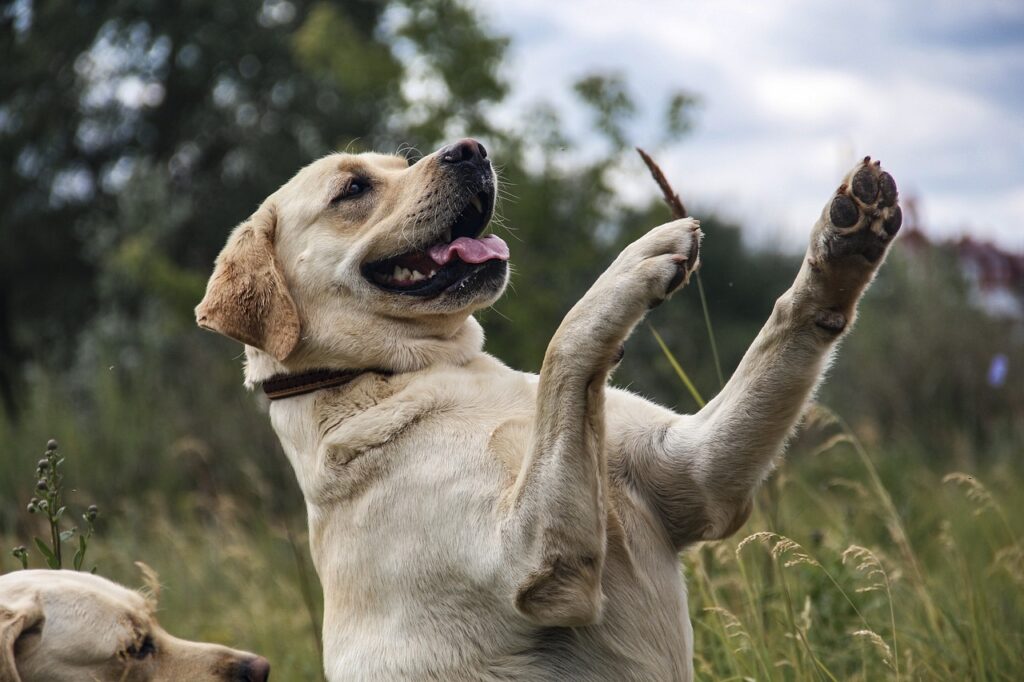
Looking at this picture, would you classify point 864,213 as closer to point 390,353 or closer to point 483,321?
point 390,353

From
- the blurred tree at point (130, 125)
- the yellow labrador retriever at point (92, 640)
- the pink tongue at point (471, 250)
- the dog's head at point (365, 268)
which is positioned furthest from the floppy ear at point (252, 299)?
the blurred tree at point (130, 125)

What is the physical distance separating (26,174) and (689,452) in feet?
56.9

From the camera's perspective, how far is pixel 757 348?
2.88m

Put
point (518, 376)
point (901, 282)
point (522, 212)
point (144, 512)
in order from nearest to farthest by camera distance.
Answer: point (518, 376)
point (144, 512)
point (522, 212)
point (901, 282)

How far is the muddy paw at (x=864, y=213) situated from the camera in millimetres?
2564

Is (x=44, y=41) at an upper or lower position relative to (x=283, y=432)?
lower

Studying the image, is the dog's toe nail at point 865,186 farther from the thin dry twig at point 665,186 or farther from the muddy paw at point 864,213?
the thin dry twig at point 665,186

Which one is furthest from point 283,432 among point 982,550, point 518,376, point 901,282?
point 901,282

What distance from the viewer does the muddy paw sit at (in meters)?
2.56

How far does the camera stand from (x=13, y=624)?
115 inches

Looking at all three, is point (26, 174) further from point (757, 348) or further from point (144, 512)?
point (757, 348)

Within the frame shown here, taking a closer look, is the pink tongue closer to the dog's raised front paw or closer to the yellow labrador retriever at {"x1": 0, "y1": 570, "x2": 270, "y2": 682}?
the dog's raised front paw

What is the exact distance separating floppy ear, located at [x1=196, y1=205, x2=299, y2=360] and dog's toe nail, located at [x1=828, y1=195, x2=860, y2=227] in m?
1.56

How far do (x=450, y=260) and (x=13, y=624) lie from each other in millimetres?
1541
